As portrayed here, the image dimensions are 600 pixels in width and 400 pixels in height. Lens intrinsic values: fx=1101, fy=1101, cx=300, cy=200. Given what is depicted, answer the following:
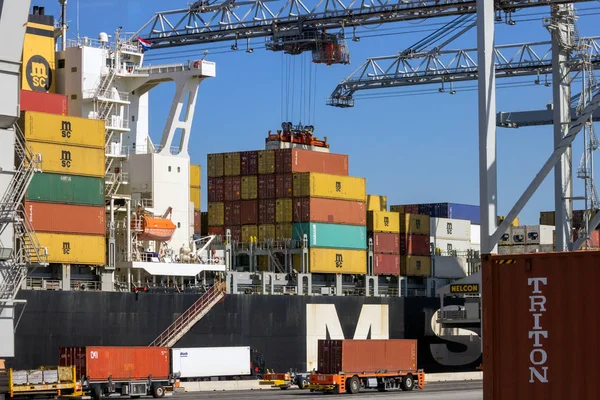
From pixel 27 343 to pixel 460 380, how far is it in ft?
79.8

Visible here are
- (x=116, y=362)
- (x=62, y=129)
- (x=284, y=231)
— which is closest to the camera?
(x=116, y=362)

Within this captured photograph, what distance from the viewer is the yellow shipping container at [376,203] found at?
65188mm

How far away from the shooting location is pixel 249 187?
185ft

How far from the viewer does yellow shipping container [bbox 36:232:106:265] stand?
41062mm

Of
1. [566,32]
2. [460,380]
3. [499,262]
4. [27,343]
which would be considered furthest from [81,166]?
[499,262]

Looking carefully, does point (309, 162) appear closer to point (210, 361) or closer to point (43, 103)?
point (210, 361)

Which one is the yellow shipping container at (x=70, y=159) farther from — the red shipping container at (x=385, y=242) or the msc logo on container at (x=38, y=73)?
the red shipping container at (x=385, y=242)

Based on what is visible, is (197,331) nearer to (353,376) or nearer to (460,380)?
(353,376)

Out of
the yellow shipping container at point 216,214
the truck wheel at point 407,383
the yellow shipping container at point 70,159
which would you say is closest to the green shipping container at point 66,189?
the yellow shipping container at point 70,159

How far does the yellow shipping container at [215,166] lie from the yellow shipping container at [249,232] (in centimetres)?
336

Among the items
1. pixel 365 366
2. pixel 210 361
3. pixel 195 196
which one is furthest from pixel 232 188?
pixel 365 366

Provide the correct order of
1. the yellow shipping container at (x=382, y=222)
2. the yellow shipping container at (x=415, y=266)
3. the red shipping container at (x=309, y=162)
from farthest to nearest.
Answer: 1. the yellow shipping container at (x=415, y=266)
2. the yellow shipping container at (x=382, y=222)
3. the red shipping container at (x=309, y=162)

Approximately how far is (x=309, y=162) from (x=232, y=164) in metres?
4.13

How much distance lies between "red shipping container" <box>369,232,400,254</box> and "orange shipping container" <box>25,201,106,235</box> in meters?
20.4
